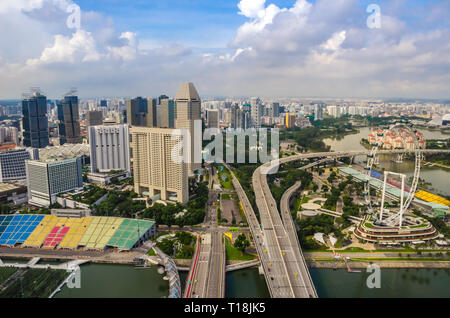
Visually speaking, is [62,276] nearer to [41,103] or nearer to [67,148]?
[67,148]

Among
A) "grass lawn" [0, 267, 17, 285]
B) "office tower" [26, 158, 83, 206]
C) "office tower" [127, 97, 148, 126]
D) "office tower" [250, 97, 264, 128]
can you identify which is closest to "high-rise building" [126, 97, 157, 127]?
"office tower" [127, 97, 148, 126]

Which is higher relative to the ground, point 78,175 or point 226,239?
point 78,175

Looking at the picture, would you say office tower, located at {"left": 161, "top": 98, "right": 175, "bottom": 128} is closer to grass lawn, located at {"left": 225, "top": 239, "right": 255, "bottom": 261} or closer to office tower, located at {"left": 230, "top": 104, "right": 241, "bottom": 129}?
office tower, located at {"left": 230, "top": 104, "right": 241, "bottom": 129}

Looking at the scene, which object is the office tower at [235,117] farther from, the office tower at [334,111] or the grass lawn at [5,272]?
the grass lawn at [5,272]

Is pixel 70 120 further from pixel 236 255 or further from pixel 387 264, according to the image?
pixel 387 264

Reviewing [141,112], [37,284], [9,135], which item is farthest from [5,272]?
[141,112]

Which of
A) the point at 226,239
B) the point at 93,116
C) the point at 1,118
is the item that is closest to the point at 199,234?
the point at 226,239
